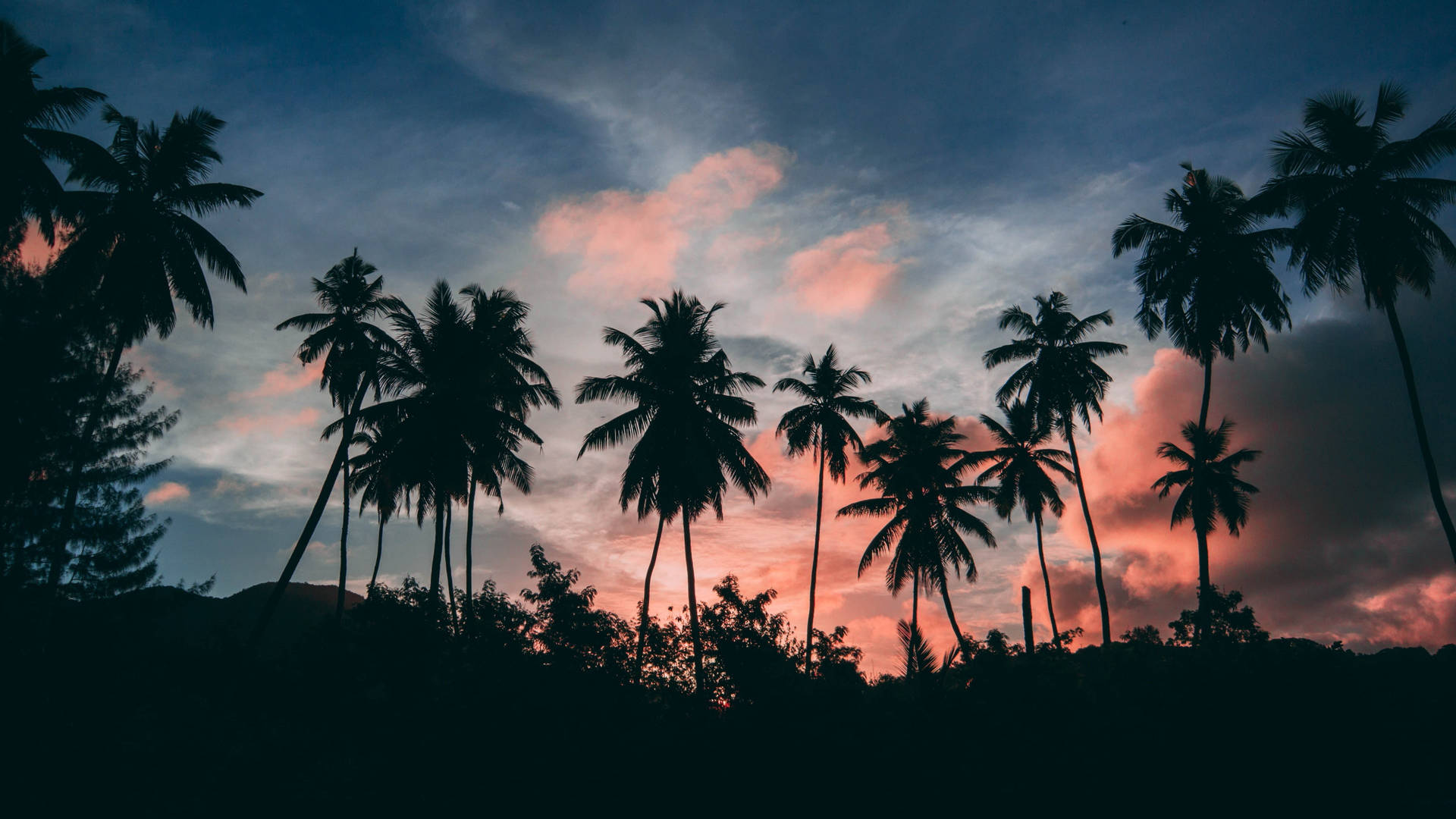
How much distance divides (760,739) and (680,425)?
15595 millimetres

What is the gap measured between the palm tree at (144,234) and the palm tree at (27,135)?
40.7 inches

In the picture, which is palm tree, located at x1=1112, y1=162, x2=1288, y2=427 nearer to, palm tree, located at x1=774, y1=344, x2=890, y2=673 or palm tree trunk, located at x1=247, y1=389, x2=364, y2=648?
palm tree, located at x1=774, y1=344, x2=890, y2=673

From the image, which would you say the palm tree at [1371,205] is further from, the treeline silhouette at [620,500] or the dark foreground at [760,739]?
the dark foreground at [760,739]

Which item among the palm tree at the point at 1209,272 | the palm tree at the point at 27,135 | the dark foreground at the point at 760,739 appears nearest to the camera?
the dark foreground at the point at 760,739

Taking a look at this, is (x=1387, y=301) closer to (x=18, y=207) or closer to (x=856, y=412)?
(x=856, y=412)

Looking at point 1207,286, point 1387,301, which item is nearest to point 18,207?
point 1207,286

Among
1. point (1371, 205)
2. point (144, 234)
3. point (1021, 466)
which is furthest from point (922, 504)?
point (144, 234)

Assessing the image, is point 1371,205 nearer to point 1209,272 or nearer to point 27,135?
point 1209,272

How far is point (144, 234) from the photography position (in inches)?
720

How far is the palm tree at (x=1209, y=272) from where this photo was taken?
879 inches

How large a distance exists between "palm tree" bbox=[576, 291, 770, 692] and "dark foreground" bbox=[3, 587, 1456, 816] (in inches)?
480

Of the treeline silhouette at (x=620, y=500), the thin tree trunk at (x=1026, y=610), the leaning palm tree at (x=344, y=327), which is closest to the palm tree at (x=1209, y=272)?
the treeline silhouette at (x=620, y=500)

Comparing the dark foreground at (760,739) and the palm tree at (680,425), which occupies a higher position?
the palm tree at (680,425)

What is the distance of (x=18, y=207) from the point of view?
15461mm
